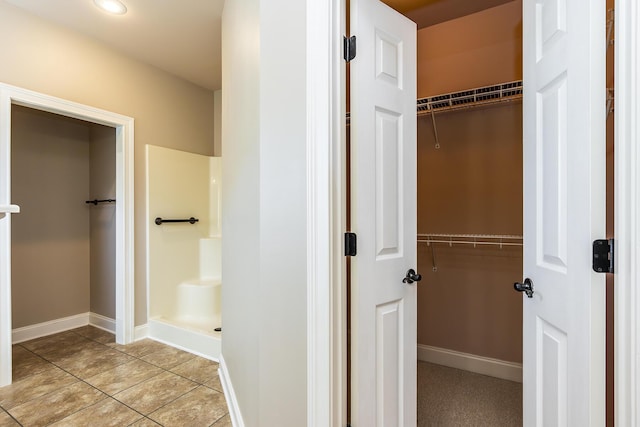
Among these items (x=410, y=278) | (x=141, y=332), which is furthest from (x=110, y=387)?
(x=410, y=278)

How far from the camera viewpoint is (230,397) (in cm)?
191

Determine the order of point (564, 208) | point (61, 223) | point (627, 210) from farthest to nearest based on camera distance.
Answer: point (61, 223) < point (564, 208) < point (627, 210)

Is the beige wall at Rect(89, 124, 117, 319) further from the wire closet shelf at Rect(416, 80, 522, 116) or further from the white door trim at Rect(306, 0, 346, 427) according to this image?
the wire closet shelf at Rect(416, 80, 522, 116)

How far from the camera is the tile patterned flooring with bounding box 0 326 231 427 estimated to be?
1809mm

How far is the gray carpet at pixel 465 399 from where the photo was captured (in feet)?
5.78

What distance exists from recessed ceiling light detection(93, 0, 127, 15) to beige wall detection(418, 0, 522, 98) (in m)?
2.25

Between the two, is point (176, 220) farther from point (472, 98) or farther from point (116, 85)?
point (472, 98)

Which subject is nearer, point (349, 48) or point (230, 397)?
point (349, 48)

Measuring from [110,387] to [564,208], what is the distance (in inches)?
108

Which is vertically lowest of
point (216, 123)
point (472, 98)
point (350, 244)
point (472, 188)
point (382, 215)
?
point (350, 244)

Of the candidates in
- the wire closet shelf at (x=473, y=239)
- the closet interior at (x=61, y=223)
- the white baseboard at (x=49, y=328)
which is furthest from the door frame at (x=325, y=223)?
the white baseboard at (x=49, y=328)

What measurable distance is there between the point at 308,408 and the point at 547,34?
1547 millimetres

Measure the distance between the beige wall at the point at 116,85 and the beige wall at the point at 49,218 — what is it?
0.95 m

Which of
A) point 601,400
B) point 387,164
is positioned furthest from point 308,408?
point 387,164
